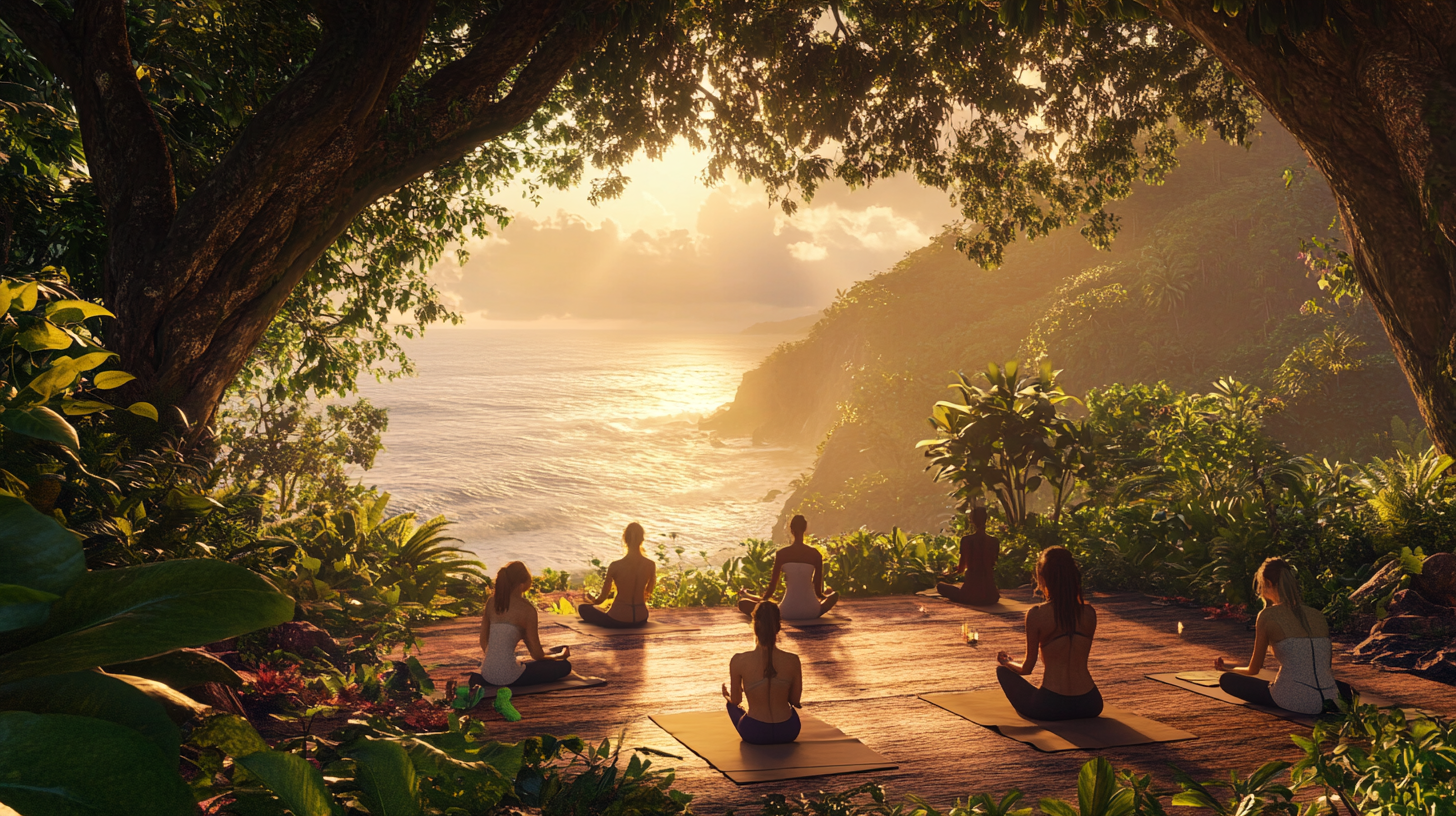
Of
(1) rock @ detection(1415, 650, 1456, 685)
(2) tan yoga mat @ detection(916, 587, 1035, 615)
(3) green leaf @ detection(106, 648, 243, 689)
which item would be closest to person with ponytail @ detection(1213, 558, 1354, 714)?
(1) rock @ detection(1415, 650, 1456, 685)

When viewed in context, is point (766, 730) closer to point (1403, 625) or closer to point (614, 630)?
point (614, 630)

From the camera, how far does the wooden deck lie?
468cm

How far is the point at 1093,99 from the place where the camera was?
1162 cm

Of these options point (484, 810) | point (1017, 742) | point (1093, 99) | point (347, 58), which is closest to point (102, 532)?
point (484, 810)

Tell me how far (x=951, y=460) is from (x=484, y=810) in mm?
9285

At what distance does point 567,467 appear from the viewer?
72.9 m

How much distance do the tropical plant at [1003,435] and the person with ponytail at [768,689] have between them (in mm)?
6727

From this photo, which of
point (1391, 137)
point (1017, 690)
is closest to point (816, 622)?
point (1017, 690)

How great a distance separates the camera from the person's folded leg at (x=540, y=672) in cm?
627

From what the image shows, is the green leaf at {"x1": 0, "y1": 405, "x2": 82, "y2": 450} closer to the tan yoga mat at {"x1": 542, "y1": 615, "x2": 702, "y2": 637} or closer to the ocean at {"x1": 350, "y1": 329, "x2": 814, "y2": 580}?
the tan yoga mat at {"x1": 542, "y1": 615, "x2": 702, "y2": 637}

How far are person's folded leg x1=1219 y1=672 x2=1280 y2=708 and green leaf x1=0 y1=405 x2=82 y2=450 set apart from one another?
6669mm

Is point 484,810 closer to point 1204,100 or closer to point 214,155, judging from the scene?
point 214,155

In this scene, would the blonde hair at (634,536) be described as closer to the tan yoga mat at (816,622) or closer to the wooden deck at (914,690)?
the wooden deck at (914,690)

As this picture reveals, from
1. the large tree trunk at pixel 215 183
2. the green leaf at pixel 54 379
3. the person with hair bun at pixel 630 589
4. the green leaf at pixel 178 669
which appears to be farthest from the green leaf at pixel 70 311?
the person with hair bun at pixel 630 589
